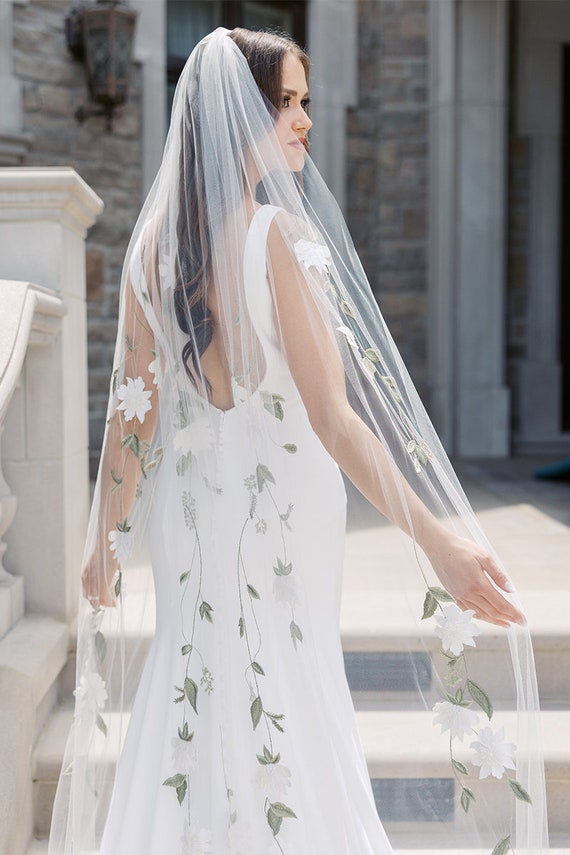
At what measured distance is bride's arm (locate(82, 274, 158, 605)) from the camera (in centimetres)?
180

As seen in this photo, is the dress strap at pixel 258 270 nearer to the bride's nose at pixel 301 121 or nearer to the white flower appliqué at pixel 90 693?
the bride's nose at pixel 301 121

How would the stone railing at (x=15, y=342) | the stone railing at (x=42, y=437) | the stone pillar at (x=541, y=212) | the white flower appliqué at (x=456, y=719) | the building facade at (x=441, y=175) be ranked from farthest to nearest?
the stone pillar at (x=541, y=212), the building facade at (x=441, y=175), the stone railing at (x=42, y=437), the stone railing at (x=15, y=342), the white flower appliqué at (x=456, y=719)

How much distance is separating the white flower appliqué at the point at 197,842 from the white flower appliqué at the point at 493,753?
483 millimetres

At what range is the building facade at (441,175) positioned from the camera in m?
6.90

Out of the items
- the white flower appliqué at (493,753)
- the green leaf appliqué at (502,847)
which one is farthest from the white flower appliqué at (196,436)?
the green leaf appliqué at (502,847)

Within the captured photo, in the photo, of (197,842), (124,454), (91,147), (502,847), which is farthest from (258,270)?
(91,147)

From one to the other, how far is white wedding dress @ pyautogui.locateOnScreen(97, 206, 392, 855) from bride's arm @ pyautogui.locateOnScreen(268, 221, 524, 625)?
5cm

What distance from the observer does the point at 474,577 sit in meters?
1.52

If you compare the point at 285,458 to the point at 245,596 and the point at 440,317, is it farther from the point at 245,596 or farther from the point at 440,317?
the point at 440,317

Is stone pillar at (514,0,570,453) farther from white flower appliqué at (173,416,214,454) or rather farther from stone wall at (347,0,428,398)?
white flower appliqué at (173,416,214,454)

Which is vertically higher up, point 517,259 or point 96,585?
point 517,259

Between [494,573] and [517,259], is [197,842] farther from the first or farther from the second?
[517,259]

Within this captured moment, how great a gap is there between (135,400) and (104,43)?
5.14 m

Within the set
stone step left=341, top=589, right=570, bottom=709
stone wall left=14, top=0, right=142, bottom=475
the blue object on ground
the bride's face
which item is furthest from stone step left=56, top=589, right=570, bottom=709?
stone wall left=14, top=0, right=142, bottom=475
